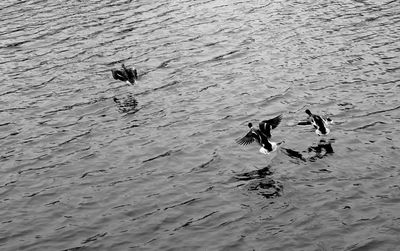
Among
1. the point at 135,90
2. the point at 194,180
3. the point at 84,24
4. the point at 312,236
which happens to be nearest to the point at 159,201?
the point at 194,180

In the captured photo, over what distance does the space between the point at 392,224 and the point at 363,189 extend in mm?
2271

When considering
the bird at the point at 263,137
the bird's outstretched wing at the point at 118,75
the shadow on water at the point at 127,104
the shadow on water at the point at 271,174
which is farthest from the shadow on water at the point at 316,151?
the bird's outstretched wing at the point at 118,75

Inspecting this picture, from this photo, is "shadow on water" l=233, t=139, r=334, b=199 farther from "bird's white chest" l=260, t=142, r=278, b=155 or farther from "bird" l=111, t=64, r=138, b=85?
"bird" l=111, t=64, r=138, b=85

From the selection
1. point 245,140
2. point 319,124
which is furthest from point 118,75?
point 319,124

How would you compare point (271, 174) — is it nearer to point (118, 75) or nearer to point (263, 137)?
point (263, 137)

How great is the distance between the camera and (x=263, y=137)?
22.2 meters

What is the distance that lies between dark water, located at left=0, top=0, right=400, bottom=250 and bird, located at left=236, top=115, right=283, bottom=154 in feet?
2.04

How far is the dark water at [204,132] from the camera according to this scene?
1862cm

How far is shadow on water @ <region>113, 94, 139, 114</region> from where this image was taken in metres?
28.8

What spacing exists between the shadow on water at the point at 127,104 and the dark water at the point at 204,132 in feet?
0.36

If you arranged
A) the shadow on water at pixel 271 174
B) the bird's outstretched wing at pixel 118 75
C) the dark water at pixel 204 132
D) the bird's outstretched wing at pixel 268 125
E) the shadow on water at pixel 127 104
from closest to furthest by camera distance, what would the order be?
1. the dark water at pixel 204 132
2. the shadow on water at pixel 271 174
3. the bird's outstretched wing at pixel 268 125
4. the shadow on water at pixel 127 104
5. the bird's outstretched wing at pixel 118 75

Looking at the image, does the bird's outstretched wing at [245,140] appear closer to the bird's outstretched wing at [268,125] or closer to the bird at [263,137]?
the bird at [263,137]

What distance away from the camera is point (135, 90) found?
31.6m

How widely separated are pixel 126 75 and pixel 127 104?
199 centimetres
